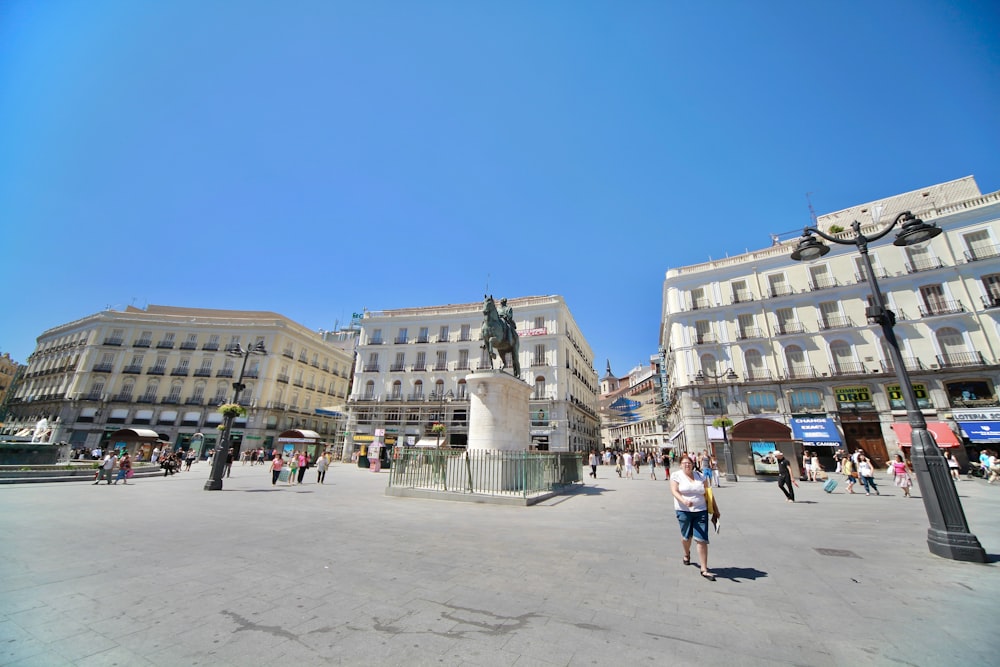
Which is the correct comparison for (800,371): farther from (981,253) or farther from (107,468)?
(107,468)

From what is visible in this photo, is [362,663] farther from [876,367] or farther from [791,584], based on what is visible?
[876,367]

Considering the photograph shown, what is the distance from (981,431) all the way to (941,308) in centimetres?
862

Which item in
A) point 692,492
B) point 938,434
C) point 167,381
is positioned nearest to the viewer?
point 692,492

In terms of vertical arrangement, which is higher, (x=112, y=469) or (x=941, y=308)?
(x=941, y=308)

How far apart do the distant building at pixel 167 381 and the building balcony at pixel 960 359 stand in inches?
1922

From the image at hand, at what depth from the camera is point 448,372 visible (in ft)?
137

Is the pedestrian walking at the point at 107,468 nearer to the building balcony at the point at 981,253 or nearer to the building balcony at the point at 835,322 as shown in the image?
the building balcony at the point at 835,322

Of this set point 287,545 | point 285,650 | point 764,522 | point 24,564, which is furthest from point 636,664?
point 764,522

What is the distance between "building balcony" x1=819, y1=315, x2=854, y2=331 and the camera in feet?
96.3

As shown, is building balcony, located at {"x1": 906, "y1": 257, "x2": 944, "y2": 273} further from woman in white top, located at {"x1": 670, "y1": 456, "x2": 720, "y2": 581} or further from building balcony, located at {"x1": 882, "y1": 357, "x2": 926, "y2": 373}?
woman in white top, located at {"x1": 670, "y1": 456, "x2": 720, "y2": 581}

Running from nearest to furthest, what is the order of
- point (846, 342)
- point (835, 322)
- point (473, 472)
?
point (473, 472)
point (846, 342)
point (835, 322)

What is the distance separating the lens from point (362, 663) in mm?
2826

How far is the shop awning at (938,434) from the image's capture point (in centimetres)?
2216

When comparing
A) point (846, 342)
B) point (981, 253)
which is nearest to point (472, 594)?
point (846, 342)
